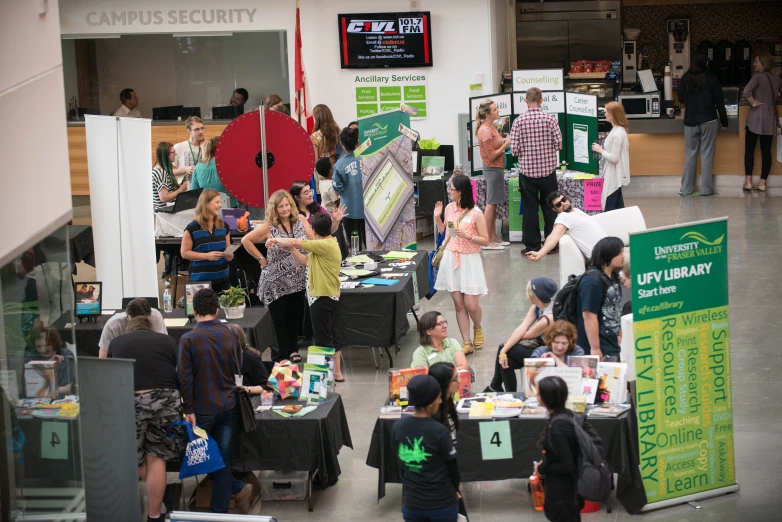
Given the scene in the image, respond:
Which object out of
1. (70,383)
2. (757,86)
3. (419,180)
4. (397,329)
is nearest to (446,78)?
(419,180)

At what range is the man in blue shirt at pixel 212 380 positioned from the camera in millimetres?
6383

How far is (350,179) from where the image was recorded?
36.8ft

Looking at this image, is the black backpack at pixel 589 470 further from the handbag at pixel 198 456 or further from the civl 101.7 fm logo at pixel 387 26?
the civl 101.7 fm logo at pixel 387 26

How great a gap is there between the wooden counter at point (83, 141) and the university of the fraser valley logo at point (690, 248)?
11.3 metres

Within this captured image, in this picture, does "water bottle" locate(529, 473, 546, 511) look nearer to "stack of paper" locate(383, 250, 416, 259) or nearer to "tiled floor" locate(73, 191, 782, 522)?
"tiled floor" locate(73, 191, 782, 522)

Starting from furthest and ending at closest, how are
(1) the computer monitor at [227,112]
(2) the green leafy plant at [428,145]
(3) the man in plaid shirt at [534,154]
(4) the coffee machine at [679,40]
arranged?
(4) the coffee machine at [679,40], (1) the computer monitor at [227,112], (2) the green leafy plant at [428,145], (3) the man in plaid shirt at [534,154]

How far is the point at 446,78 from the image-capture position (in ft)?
52.3

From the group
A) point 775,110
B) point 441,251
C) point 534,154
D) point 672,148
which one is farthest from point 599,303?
point 672,148

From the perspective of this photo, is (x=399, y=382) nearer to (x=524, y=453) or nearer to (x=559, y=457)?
(x=524, y=453)

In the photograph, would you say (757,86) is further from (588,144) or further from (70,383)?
(70,383)

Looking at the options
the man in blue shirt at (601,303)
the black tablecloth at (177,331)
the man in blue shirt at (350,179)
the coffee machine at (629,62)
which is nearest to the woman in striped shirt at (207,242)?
the black tablecloth at (177,331)

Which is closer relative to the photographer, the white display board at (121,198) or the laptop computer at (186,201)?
the white display board at (121,198)

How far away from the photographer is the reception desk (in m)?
15.8

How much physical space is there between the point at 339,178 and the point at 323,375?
15.0 feet
